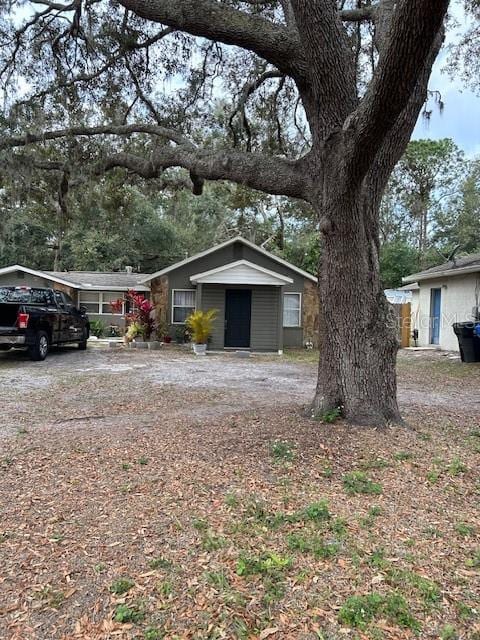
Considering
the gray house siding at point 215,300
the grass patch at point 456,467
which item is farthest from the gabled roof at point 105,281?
the grass patch at point 456,467

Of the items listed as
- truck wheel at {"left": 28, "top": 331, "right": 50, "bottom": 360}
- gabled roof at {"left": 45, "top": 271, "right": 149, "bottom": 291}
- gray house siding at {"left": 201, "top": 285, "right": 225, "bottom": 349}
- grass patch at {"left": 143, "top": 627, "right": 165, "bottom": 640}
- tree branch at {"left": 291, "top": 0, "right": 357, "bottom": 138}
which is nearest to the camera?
grass patch at {"left": 143, "top": 627, "right": 165, "bottom": 640}

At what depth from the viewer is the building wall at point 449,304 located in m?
15.2

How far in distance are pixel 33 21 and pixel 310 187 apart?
21.7ft

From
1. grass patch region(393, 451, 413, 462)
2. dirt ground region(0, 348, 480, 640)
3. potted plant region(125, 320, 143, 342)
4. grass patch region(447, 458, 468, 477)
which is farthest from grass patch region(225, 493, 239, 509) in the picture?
potted plant region(125, 320, 143, 342)

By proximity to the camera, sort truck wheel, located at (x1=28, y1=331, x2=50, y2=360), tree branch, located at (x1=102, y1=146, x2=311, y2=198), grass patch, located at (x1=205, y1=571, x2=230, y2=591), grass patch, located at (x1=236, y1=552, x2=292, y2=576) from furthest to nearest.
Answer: truck wheel, located at (x1=28, y1=331, x2=50, y2=360)
tree branch, located at (x1=102, y1=146, x2=311, y2=198)
grass patch, located at (x1=236, y1=552, x2=292, y2=576)
grass patch, located at (x1=205, y1=571, x2=230, y2=591)

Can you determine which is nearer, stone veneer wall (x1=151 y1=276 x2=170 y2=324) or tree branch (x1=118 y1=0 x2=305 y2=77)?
tree branch (x1=118 y1=0 x2=305 y2=77)

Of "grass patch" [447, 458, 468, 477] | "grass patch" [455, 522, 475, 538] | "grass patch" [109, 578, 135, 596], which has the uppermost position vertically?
"grass patch" [447, 458, 468, 477]

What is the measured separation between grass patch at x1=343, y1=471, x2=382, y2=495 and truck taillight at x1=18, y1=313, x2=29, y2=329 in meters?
9.28

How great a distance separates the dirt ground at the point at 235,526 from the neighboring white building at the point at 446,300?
10.1 meters

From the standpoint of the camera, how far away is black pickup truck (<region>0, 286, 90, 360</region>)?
10984 mm

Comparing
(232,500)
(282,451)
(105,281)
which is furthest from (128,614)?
(105,281)

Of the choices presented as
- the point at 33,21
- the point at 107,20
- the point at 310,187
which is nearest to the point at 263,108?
the point at 107,20

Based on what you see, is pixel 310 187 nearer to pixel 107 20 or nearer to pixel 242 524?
pixel 242 524

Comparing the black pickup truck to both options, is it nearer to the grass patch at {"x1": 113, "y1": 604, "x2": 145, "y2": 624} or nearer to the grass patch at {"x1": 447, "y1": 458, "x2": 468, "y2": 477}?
the grass patch at {"x1": 447, "y1": 458, "x2": 468, "y2": 477}
